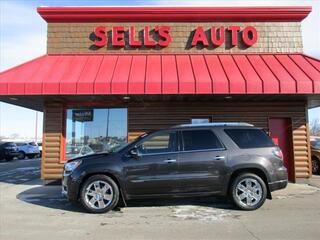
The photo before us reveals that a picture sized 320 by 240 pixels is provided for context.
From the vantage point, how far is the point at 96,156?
865 cm

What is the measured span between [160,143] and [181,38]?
241 inches

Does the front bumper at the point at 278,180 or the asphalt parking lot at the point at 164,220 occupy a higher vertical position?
the front bumper at the point at 278,180

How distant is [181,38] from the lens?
45.2 feet

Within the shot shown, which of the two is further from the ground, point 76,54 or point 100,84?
point 76,54

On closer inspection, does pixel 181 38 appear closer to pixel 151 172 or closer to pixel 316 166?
pixel 151 172

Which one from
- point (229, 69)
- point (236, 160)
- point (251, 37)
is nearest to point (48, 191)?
point (236, 160)

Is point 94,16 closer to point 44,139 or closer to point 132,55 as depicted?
point 132,55

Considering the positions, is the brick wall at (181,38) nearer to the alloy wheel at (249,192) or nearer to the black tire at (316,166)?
the black tire at (316,166)

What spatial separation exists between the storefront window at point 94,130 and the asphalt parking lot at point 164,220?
3230 millimetres

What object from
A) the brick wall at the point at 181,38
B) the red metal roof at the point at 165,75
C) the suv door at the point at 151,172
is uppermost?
the brick wall at the point at 181,38

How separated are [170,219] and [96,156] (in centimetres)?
222

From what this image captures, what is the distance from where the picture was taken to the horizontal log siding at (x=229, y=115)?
43.7 feet

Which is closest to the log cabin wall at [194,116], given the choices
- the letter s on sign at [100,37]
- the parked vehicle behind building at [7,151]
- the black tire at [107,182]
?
the letter s on sign at [100,37]

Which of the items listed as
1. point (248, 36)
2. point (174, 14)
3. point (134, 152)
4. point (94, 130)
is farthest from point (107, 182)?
point (248, 36)
